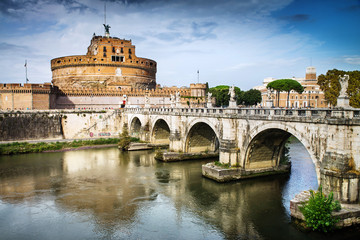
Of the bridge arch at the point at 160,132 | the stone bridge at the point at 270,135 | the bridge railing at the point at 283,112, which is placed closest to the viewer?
the stone bridge at the point at 270,135

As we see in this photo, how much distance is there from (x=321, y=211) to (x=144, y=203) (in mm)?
8696

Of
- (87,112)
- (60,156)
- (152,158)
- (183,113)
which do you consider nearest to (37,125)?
(87,112)

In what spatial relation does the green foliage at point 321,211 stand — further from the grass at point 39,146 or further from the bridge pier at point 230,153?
the grass at point 39,146

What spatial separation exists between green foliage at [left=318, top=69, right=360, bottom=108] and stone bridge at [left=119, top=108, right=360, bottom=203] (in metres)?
12.5

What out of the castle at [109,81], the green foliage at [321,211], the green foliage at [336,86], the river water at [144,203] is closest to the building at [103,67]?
the castle at [109,81]

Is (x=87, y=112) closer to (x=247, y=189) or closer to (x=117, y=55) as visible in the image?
(x=117, y=55)

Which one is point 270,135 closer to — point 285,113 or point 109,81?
point 285,113

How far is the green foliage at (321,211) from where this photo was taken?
36.4 feet

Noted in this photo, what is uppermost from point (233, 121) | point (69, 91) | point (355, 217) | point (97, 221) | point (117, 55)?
point (117, 55)

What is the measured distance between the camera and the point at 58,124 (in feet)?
126

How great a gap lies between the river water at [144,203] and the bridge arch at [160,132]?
8.68 metres

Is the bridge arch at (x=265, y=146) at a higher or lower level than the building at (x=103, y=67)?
lower

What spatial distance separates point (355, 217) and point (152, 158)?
1878 cm

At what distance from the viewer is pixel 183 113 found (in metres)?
25.5
